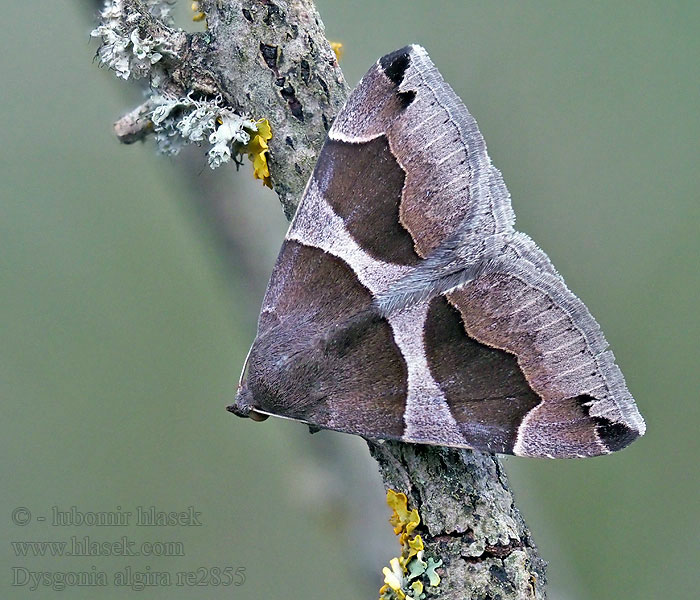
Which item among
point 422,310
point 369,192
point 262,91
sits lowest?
point 422,310

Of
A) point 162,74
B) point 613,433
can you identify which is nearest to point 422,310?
point 613,433

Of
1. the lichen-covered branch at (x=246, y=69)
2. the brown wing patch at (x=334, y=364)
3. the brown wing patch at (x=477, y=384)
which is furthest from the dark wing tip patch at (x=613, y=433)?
the lichen-covered branch at (x=246, y=69)

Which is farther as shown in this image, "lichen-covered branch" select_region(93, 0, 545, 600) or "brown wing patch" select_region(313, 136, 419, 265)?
"brown wing patch" select_region(313, 136, 419, 265)

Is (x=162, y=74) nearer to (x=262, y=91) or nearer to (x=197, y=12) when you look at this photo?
(x=197, y=12)

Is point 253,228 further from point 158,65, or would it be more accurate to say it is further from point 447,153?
point 447,153

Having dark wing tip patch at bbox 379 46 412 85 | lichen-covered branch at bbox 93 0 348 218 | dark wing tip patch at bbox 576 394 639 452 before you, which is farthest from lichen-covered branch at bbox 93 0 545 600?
dark wing tip patch at bbox 576 394 639 452

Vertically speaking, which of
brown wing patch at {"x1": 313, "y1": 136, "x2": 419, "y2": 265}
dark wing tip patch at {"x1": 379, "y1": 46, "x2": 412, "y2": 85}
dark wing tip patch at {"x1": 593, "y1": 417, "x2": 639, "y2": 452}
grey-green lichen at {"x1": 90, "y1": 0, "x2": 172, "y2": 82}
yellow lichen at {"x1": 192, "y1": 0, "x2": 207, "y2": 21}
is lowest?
dark wing tip patch at {"x1": 593, "y1": 417, "x2": 639, "y2": 452}

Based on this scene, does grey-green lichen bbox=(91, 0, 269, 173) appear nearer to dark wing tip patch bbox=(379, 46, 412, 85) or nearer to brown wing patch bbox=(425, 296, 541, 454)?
dark wing tip patch bbox=(379, 46, 412, 85)

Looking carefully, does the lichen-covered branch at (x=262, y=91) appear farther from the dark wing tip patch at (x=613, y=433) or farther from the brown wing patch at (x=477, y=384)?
the dark wing tip patch at (x=613, y=433)
